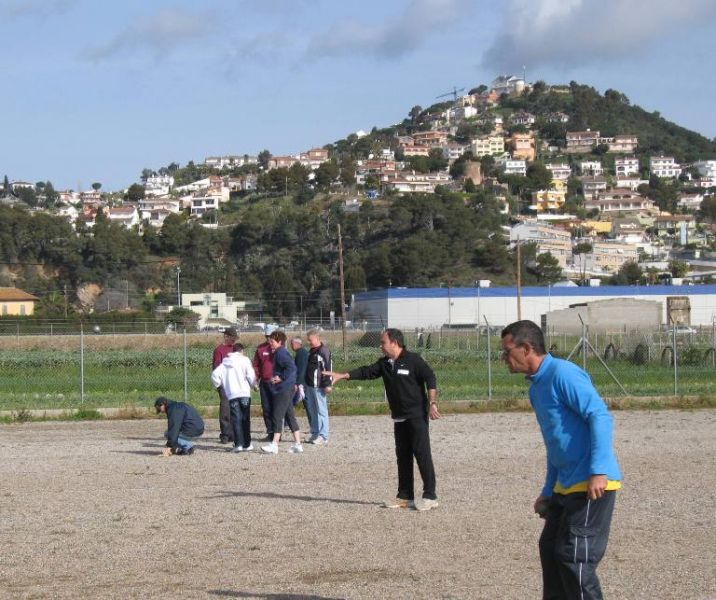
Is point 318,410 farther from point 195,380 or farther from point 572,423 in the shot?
point 195,380

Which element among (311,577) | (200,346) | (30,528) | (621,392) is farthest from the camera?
(200,346)

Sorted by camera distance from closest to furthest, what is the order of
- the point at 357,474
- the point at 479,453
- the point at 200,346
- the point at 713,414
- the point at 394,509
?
the point at 394,509 < the point at 357,474 < the point at 479,453 < the point at 713,414 < the point at 200,346

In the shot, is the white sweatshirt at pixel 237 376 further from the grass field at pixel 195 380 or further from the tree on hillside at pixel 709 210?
the tree on hillside at pixel 709 210

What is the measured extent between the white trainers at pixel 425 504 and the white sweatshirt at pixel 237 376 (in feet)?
16.1

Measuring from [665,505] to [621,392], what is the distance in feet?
49.0

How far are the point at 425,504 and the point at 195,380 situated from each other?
22238 mm

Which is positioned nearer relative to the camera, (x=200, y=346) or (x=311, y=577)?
(x=311, y=577)

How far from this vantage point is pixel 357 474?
13469 millimetres

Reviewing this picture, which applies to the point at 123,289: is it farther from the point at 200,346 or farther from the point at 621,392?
the point at 621,392

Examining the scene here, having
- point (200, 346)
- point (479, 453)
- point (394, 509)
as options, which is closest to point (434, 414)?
point (394, 509)

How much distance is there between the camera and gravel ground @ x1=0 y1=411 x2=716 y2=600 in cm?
795

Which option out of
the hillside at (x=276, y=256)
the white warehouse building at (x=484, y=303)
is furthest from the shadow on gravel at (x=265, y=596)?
the hillside at (x=276, y=256)

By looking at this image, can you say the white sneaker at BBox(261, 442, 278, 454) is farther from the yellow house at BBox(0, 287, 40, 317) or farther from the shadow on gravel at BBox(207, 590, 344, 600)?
the yellow house at BBox(0, 287, 40, 317)

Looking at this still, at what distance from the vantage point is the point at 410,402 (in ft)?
35.3
